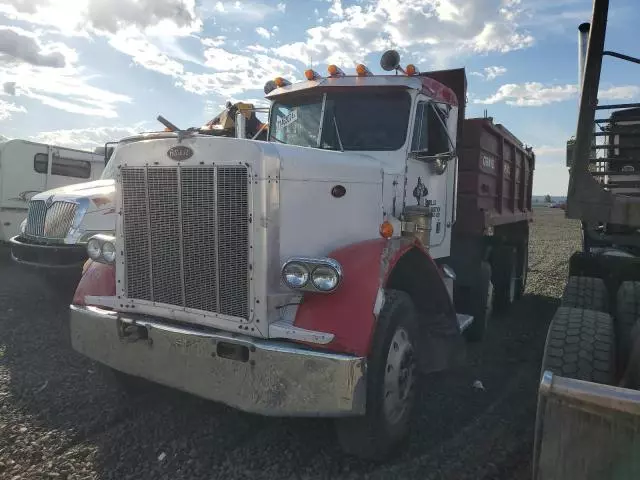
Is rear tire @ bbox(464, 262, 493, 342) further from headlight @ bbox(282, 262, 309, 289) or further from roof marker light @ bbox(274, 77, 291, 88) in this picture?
headlight @ bbox(282, 262, 309, 289)

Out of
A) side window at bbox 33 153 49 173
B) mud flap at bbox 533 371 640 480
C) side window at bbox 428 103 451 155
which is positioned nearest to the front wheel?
mud flap at bbox 533 371 640 480

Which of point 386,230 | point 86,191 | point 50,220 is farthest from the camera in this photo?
point 86,191

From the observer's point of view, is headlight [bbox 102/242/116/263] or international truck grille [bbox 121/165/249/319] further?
headlight [bbox 102/242/116/263]

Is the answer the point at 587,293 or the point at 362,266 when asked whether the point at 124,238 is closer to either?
the point at 362,266

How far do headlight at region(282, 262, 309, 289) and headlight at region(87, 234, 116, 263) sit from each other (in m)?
1.47

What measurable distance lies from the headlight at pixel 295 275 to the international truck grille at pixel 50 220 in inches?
195

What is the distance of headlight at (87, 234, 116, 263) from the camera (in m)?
3.63

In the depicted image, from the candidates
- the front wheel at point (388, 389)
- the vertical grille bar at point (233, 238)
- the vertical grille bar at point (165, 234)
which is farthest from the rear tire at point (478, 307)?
the vertical grille bar at point (165, 234)

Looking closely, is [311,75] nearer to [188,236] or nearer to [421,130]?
[421,130]

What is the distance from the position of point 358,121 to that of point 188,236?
6.12 ft

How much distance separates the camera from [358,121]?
13.9 feet

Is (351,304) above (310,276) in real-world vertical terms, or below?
below

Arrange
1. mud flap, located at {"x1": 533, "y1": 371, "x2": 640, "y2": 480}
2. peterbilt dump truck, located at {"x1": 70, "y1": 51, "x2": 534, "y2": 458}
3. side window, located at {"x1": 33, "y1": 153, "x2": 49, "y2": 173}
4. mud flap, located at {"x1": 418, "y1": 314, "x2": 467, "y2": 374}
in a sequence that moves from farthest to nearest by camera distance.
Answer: side window, located at {"x1": 33, "y1": 153, "x2": 49, "y2": 173} → mud flap, located at {"x1": 418, "y1": 314, "x2": 467, "y2": 374} → peterbilt dump truck, located at {"x1": 70, "y1": 51, "x2": 534, "y2": 458} → mud flap, located at {"x1": 533, "y1": 371, "x2": 640, "y2": 480}

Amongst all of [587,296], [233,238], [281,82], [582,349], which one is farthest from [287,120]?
[587,296]
